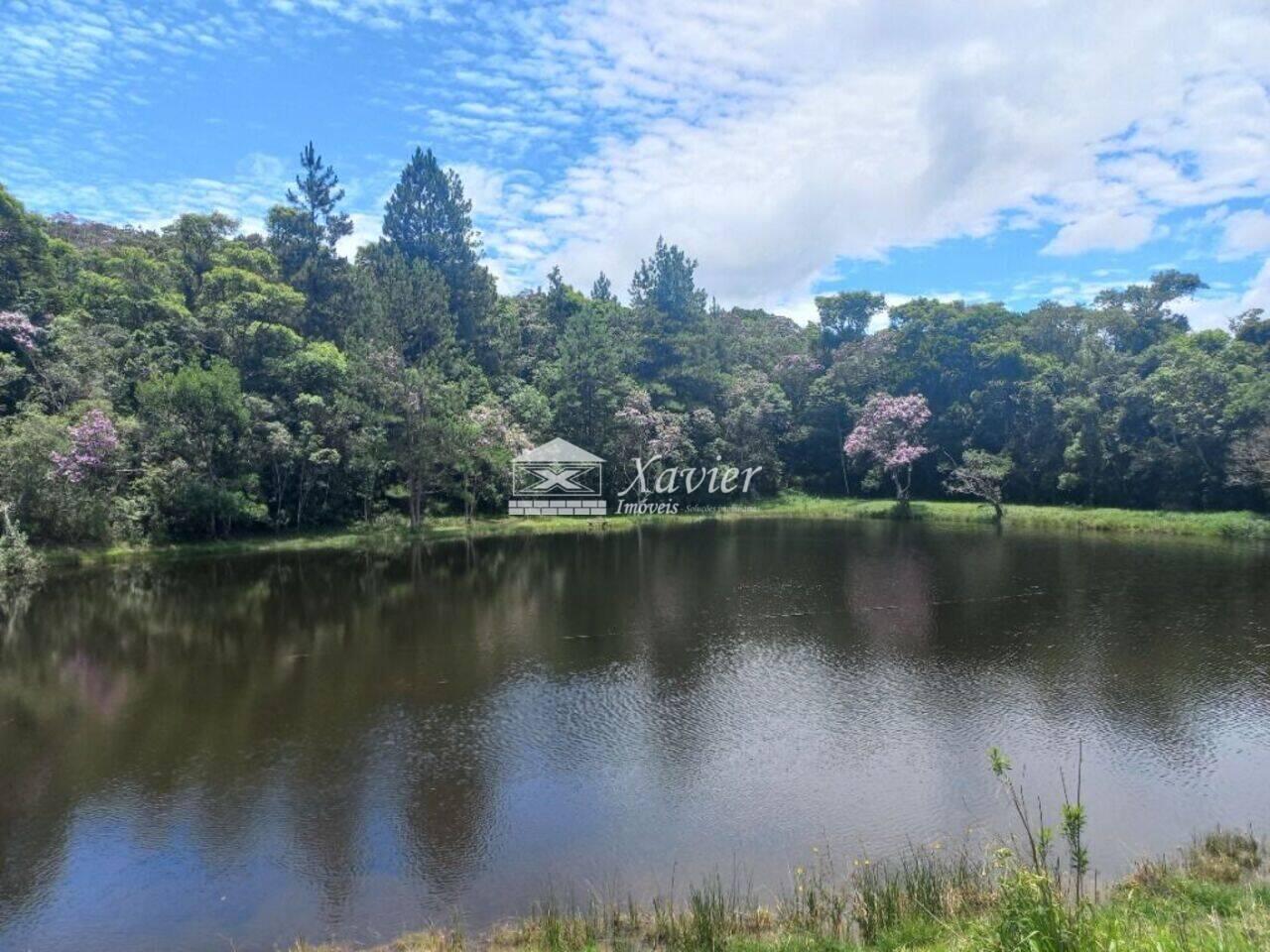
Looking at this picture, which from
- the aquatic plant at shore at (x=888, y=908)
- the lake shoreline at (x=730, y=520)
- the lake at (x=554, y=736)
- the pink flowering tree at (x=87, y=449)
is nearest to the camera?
the aquatic plant at shore at (x=888, y=908)

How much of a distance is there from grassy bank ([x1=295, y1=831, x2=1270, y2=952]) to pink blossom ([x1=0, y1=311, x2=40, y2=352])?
3648 cm

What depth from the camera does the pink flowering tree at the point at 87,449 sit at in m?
28.2

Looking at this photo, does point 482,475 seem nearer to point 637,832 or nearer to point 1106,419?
point 637,832

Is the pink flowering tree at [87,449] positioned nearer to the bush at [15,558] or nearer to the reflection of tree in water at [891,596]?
the bush at [15,558]

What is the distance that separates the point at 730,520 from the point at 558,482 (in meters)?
10.5

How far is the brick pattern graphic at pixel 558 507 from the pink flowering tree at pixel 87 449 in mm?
19045

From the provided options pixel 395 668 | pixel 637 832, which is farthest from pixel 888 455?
pixel 637 832

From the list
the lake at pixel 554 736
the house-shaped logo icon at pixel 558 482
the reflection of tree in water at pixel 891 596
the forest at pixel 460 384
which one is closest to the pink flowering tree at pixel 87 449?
the forest at pixel 460 384

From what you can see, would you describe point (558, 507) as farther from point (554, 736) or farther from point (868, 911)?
point (868, 911)

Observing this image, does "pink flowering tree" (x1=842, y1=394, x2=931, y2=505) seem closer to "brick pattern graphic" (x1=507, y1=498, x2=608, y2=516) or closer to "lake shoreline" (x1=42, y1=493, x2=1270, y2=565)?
"lake shoreline" (x1=42, y1=493, x2=1270, y2=565)

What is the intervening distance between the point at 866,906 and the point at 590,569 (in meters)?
22.2

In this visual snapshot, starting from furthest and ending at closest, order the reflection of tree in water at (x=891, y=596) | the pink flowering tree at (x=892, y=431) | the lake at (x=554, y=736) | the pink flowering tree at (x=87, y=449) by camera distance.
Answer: the pink flowering tree at (x=892, y=431) < the pink flowering tree at (x=87, y=449) < the reflection of tree in water at (x=891, y=596) < the lake at (x=554, y=736)

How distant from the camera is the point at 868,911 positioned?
23.8 ft

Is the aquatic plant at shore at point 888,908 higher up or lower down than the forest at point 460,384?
lower down
